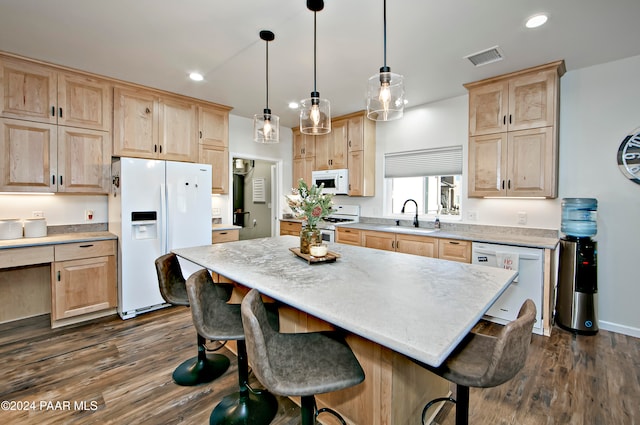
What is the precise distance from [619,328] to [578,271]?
2.34 feet

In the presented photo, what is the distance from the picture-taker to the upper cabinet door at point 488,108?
123 inches

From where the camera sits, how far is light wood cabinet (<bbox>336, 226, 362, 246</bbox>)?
411 centimetres

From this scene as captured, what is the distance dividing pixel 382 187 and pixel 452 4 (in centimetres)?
278

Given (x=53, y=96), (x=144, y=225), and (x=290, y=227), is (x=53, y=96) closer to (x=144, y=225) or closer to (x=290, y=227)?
(x=144, y=225)

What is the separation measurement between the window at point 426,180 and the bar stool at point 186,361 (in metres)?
3.24

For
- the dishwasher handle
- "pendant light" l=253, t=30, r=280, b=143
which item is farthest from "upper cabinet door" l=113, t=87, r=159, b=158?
the dishwasher handle

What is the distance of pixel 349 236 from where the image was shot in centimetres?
422

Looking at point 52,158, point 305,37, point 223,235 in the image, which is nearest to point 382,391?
point 305,37

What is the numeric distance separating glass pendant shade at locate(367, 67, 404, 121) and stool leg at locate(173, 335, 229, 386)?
2.01 m

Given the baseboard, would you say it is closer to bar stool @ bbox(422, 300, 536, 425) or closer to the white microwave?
bar stool @ bbox(422, 300, 536, 425)

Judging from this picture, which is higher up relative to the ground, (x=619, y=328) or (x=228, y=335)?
(x=228, y=335)

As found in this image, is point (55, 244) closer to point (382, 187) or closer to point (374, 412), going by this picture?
point (374, 412)

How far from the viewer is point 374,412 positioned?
1.39 metres

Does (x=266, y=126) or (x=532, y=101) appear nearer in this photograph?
(x=266, y=126)
